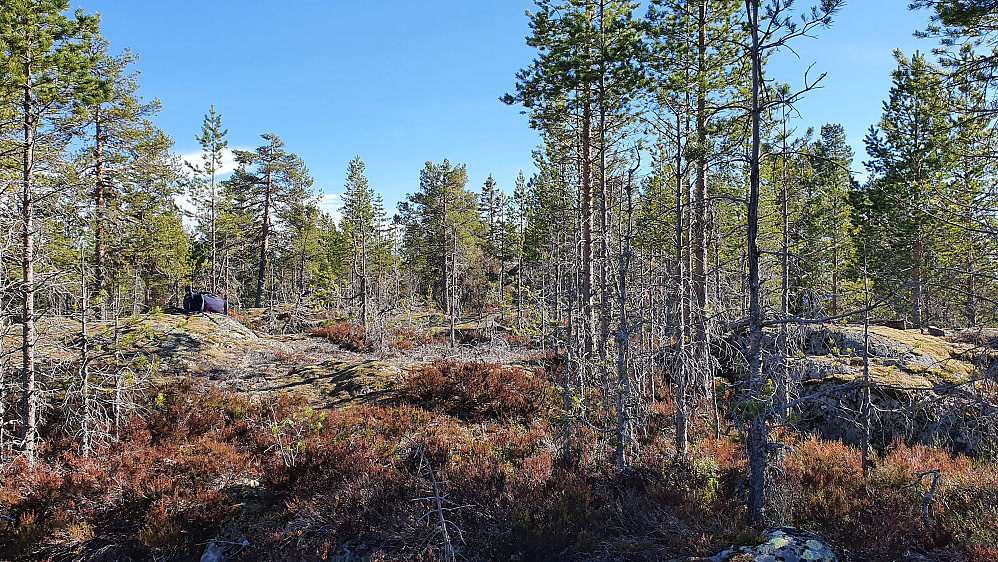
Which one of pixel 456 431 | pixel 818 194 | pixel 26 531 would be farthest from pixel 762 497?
pixel 818 194

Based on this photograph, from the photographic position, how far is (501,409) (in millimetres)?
10586

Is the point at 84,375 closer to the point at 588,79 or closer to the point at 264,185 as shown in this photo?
the point at 588,79

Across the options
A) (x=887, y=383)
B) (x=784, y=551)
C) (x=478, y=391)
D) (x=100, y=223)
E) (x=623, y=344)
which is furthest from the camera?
(x=478, y=391)

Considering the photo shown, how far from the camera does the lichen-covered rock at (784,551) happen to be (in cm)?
443

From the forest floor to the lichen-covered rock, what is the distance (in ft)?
0.52

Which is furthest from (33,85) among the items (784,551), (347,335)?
(347,335)

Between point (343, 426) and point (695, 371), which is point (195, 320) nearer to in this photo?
point (343, 426)

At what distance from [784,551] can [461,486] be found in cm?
393

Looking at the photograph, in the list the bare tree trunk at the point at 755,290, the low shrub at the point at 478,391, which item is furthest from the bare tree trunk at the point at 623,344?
the low shrub at the point at 478,391

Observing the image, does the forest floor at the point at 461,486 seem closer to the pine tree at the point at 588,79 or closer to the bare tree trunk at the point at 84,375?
the bare tree trunk at the point at 84,375

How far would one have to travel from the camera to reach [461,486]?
262 inches

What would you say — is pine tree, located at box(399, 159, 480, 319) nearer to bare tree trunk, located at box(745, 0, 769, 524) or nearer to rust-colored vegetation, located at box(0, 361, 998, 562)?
rust-colored vegetation, located at box(0, 361, 998, 562)

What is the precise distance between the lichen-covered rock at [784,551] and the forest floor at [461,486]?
160 mm

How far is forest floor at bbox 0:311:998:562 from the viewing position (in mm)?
5410
